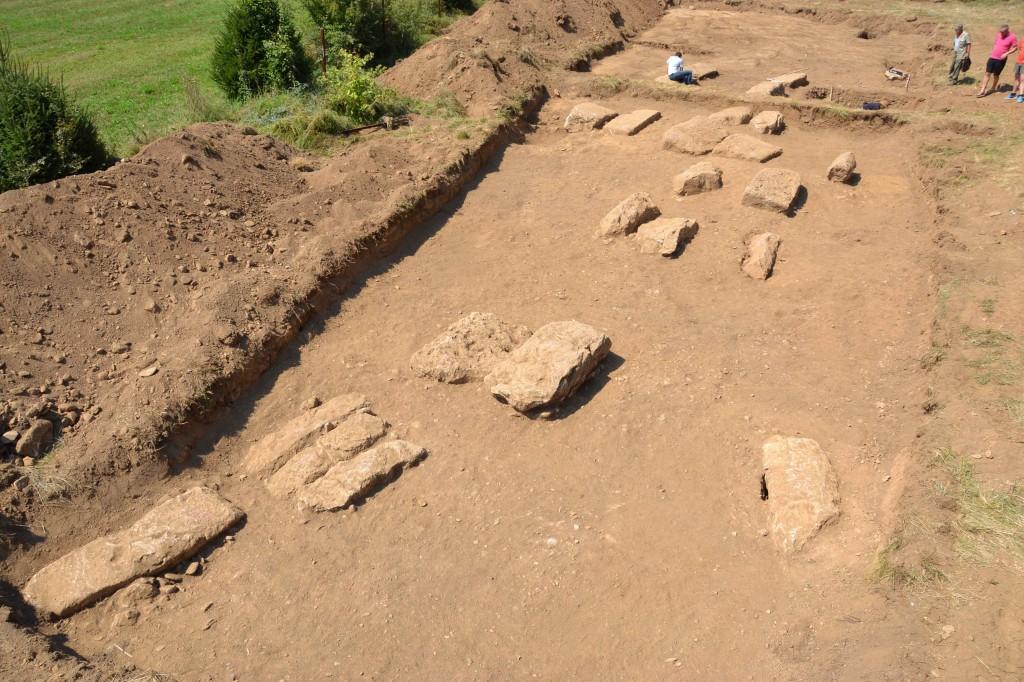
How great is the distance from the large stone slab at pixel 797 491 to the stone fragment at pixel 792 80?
9893 mm

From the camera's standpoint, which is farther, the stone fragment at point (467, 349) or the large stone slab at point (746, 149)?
the large stone slab at point (746, 149)

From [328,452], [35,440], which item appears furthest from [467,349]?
[35,440]

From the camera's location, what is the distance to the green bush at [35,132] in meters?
8.01

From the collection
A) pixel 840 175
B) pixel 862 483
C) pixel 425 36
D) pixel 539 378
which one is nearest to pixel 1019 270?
pixel 840 175

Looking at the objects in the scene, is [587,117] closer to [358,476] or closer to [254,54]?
[254,54]

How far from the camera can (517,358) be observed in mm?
6438

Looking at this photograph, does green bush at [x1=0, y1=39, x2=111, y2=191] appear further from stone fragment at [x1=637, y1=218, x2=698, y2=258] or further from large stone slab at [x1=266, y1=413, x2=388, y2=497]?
stone fragment at [x1=637, y1=218, x2=698, y2=258]

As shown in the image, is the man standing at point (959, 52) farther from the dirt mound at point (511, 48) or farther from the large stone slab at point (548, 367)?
the large stone slab at point (548, 367)

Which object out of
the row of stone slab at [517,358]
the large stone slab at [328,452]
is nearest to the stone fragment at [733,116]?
the row of stone slab at [517,358]

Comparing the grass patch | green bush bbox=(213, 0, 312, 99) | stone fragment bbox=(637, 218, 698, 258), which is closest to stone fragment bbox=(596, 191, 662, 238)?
stone fragment bbox=(637, 218, 698, 258)

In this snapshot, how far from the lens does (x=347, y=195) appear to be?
9039 millimetres

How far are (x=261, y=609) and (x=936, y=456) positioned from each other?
17.1ft

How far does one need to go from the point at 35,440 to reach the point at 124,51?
13.6 meters

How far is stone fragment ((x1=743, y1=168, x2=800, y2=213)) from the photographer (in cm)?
894
